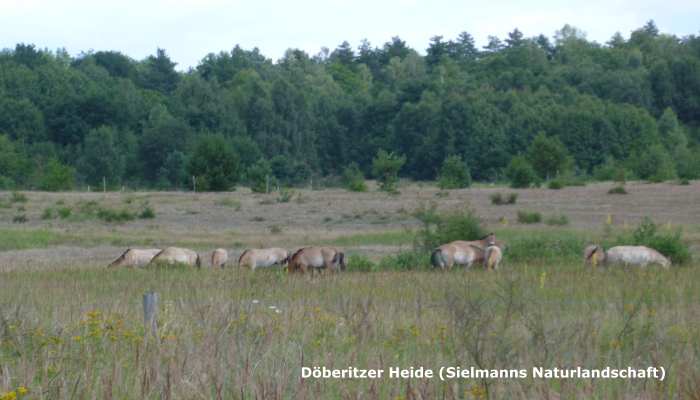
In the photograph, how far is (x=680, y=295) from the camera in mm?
15141

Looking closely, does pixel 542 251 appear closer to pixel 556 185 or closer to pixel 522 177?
pixel 556 185

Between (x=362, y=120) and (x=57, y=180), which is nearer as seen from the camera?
(x=57, y=180)

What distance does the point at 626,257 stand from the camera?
21.7 meters

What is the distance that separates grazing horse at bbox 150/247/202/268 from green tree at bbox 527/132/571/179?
170ft

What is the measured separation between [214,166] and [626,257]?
51.5 m

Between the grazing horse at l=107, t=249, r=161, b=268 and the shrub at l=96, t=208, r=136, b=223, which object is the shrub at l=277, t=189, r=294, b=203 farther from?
the grazing horse at l=107, t=249, r=161, b=268

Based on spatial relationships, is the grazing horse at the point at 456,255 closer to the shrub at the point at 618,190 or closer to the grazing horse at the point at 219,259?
the grazing horse at the point at 219,259

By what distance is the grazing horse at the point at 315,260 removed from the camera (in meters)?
22.3

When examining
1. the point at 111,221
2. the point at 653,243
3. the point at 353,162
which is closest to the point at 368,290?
the point at 653,243

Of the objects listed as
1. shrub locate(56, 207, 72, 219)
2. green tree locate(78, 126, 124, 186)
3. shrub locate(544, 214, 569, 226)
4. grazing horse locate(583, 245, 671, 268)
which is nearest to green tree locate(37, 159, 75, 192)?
green tree locate(78, 126, 124, 186)

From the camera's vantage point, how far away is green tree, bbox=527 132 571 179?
72312 millimetres

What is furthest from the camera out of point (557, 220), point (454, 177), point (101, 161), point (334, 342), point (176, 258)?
point (101, 161)

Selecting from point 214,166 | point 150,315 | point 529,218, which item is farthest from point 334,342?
point 214,166

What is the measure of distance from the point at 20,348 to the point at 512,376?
471cm
